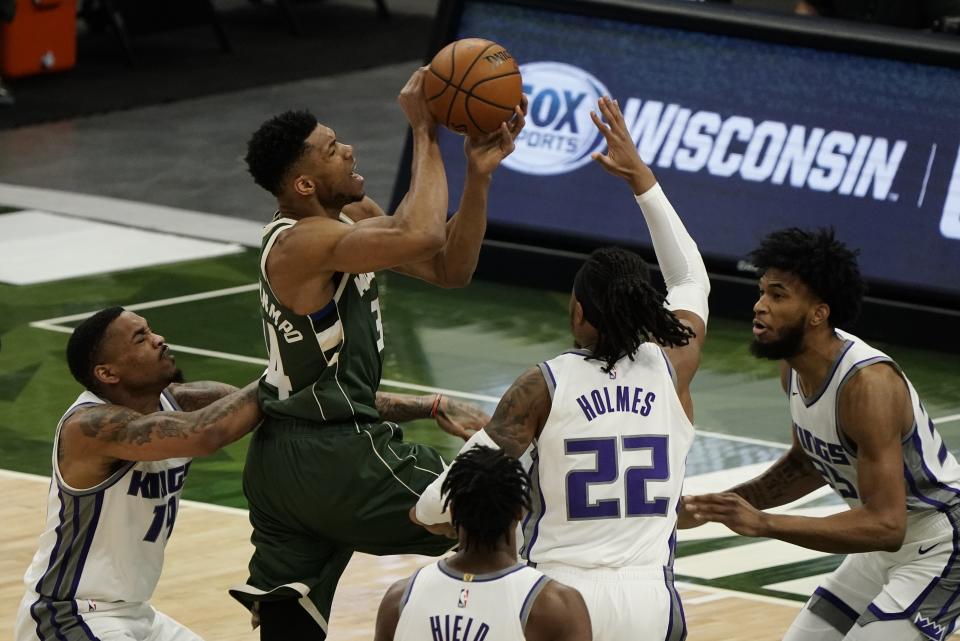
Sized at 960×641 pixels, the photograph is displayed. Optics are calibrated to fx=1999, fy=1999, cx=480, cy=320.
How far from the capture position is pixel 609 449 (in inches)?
211

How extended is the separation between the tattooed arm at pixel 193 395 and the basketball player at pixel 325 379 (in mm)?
473

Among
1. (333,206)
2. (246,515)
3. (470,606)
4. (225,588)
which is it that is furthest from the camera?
(246,515)

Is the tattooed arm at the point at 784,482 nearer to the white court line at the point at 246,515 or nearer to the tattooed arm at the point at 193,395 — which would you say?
the white court line at the point at 246,515

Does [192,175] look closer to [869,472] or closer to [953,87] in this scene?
[953,87]

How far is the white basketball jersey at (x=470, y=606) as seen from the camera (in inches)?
198

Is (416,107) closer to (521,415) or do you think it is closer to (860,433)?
(521,415)

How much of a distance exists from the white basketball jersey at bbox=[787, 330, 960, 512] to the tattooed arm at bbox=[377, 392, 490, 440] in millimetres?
1018

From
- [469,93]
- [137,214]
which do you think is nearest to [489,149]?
[469,93]

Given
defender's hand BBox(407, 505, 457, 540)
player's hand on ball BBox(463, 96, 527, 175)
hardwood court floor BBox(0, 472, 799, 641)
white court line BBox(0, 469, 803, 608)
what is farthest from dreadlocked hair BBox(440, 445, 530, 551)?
white court line BBox(0, 469, 803, 608)

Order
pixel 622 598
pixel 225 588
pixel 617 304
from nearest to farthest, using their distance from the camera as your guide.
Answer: pixel 622 598 < pixel 617 304 < pixel 225 588

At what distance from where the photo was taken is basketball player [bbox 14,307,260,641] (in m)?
6.16

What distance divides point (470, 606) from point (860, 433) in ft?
5.01

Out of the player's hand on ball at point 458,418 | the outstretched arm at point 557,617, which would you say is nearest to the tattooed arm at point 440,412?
the player's hand on ball at point 458,418

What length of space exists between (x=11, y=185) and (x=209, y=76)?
4.52m
